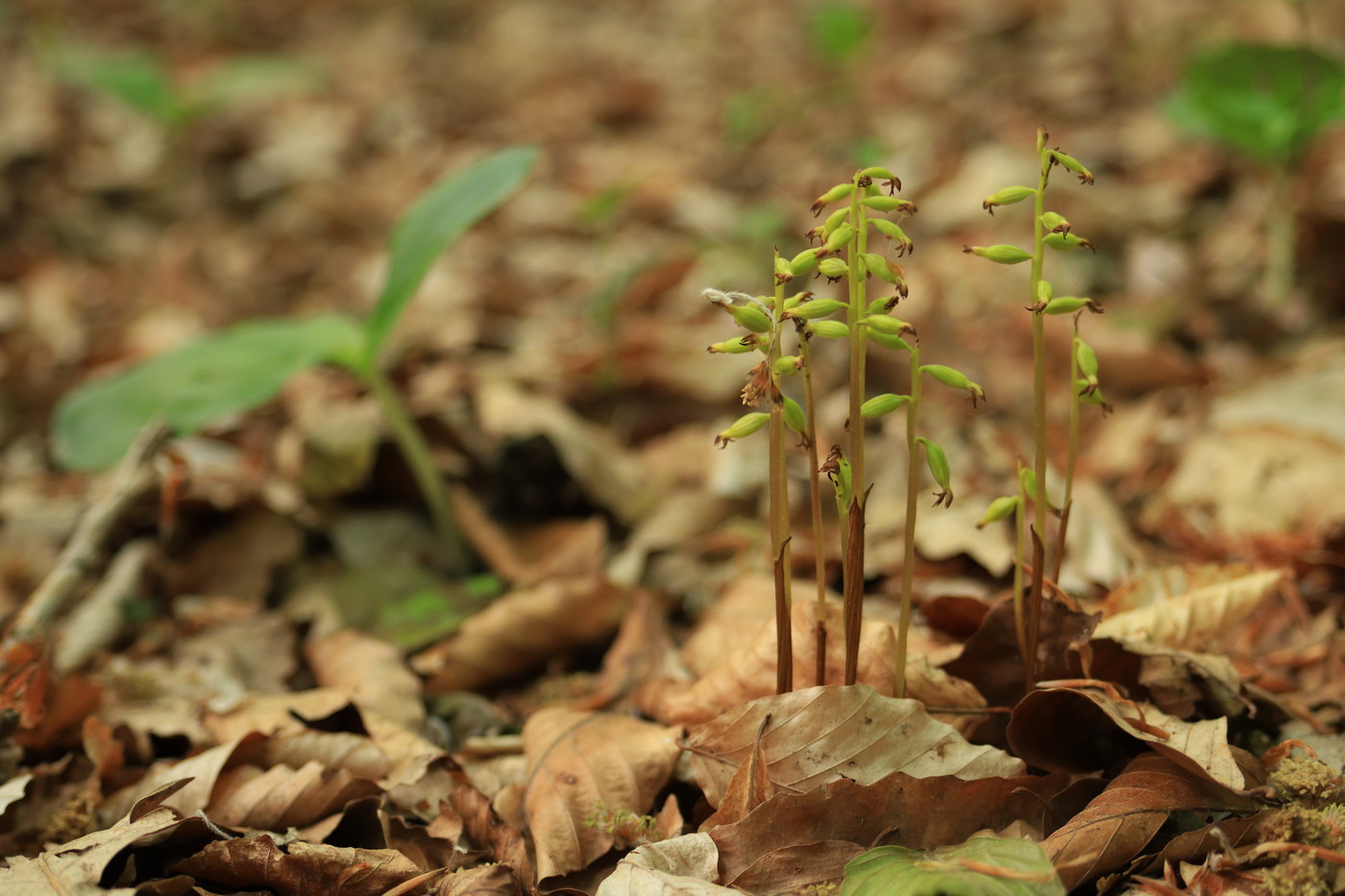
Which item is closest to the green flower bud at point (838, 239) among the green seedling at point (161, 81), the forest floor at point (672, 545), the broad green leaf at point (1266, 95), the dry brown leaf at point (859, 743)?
the forest floor at point (672, 545)

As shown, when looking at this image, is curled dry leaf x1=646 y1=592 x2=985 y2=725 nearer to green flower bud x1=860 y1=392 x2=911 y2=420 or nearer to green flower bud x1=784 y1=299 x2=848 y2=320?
green flower bud x1=860 y1=392 x2=911 y2=420

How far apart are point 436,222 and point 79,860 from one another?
136 cm

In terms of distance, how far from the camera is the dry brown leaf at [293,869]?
1.28 m

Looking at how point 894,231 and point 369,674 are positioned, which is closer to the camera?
point 894,231

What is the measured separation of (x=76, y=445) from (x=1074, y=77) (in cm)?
476

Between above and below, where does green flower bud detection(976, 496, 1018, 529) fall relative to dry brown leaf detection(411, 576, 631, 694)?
above

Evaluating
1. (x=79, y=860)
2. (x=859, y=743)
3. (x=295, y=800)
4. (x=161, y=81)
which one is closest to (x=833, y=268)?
(x=859, y=743)

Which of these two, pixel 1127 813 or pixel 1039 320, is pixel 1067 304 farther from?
pixel 1127 813

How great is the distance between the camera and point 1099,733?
1394mm

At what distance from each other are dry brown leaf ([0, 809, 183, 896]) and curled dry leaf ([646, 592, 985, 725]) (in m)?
0.75

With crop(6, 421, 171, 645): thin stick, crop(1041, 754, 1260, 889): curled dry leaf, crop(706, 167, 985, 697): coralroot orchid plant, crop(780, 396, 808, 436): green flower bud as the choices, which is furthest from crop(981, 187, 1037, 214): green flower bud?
crop(6, 421, 171, 645): thin stick

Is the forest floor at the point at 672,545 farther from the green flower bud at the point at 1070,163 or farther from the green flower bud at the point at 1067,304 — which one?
the green flower bud at the point at 1070,163

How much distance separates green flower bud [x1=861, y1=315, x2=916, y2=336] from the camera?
1075 millimetres

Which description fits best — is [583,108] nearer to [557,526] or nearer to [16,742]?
[557,526]
